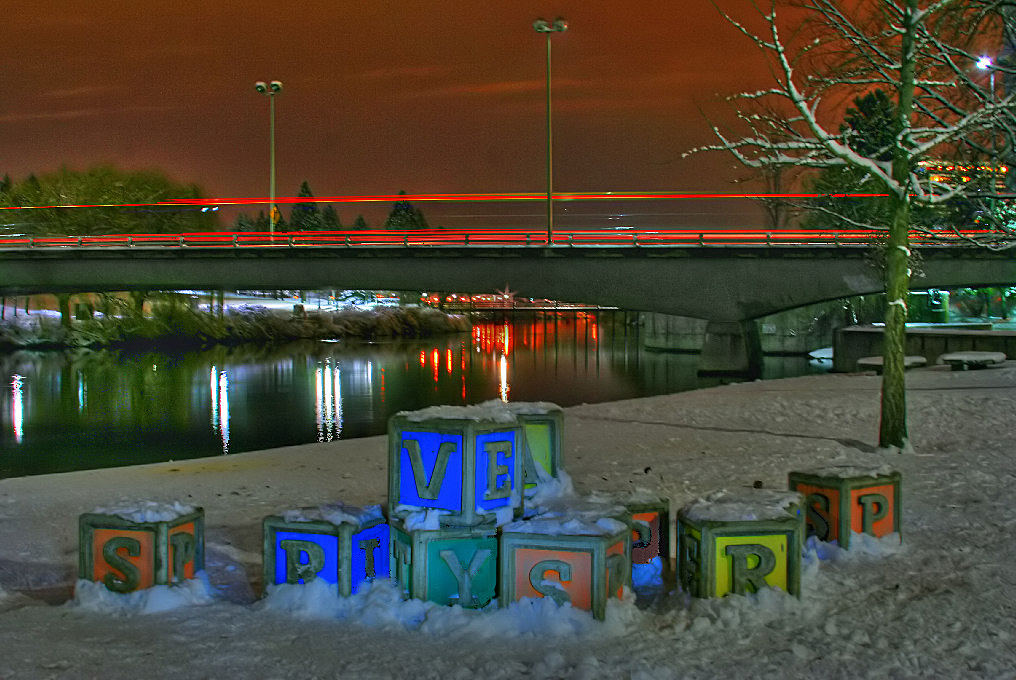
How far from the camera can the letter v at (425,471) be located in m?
7.12

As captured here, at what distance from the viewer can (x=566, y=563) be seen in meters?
6.64

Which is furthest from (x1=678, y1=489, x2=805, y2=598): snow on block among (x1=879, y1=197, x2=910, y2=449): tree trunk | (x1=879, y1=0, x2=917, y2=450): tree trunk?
(x1=879, y1=197, x2=910, y2=449): tree trunk

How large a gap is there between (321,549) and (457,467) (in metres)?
1.12

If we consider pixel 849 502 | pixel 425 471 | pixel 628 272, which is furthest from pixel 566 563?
pixel 628 272

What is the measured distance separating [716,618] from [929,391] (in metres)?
15.2

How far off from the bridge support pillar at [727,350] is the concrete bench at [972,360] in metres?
18.4

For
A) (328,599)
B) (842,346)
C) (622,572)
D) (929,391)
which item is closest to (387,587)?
(328,599)

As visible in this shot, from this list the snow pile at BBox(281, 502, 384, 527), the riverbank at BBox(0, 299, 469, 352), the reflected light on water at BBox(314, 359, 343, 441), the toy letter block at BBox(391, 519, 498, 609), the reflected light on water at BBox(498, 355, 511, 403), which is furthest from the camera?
the riverbank at BBox(0, 299, 469, 352)

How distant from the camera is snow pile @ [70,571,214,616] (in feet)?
22.7

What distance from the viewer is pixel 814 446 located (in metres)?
14.9

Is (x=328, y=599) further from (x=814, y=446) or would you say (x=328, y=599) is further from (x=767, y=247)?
(x=767, y=247)

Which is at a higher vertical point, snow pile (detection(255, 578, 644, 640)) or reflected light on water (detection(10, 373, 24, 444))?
snow pile (detection(255, 578, 644, 640))

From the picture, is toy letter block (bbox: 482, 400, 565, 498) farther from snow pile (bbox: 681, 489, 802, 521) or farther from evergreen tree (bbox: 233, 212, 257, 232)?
evergreen tree (bbox: 233, 212, 257, 232)

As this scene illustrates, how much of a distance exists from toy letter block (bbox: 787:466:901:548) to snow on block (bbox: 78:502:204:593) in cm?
492
